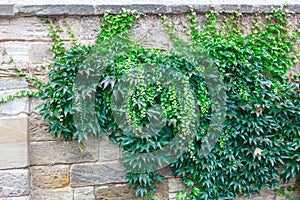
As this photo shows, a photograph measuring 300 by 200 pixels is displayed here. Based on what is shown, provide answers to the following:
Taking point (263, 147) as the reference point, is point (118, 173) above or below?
below

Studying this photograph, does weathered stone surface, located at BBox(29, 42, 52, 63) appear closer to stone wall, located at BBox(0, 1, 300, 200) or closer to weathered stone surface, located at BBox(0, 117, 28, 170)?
stone wall, located at BBox(0, 1, 300, 200)

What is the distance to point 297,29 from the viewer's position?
3256mm

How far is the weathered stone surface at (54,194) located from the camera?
9.41 feet

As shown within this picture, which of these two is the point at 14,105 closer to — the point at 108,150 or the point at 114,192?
the point at 108,150

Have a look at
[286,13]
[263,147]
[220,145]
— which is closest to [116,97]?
[220,145]

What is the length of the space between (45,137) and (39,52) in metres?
0.75

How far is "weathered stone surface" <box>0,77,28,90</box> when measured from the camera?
8.91 ft

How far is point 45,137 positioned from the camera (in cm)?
284

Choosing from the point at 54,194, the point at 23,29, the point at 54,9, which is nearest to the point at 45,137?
the point at 54,194

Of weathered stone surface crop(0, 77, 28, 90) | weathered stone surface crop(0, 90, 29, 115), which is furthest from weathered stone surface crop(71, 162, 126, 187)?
weathered stone surface crop(0, 77, 28, 90)

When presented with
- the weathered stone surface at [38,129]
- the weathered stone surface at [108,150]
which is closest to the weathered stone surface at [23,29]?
the weathered stone surface at [38,129]

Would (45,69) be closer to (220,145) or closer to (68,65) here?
(68,65)

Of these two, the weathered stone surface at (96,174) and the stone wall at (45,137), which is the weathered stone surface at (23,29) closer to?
the stone wall at (45,137)

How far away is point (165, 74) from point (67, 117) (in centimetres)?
94
